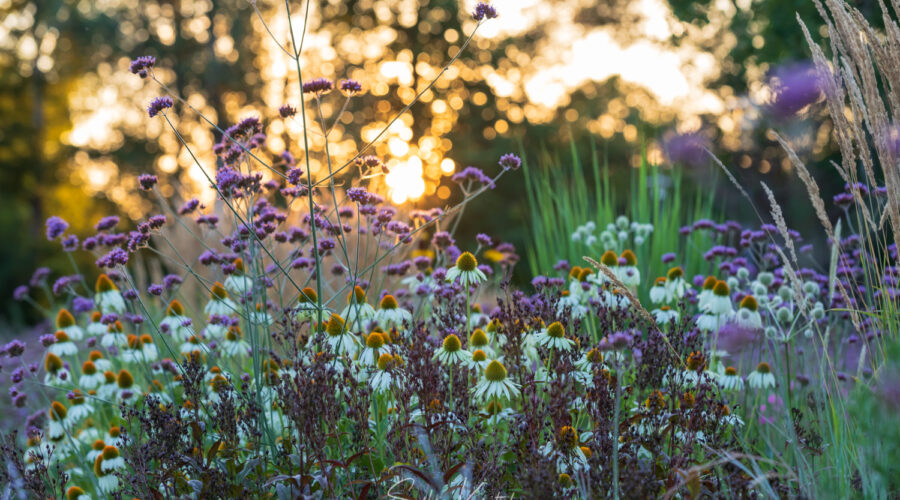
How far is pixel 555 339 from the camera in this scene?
95.2 inches

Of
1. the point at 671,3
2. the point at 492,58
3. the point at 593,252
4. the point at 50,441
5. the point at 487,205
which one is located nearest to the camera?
the point at 50,441

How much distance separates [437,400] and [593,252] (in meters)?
2.74

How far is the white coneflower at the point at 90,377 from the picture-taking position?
3.76m

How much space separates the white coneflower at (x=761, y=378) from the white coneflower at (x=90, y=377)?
123 inches

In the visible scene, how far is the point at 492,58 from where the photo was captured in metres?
20.9

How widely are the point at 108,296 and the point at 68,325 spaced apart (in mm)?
387

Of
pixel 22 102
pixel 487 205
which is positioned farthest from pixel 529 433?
pixel 22 102

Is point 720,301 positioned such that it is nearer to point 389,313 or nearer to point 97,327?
point 389,313

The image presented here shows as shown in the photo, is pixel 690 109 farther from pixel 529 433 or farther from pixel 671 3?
pixel 529 433

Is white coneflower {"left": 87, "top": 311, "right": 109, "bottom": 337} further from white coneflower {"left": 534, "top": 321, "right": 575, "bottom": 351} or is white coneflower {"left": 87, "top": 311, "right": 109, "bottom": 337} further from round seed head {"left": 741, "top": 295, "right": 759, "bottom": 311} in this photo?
round seed head {"left": 741, "top": 295, "right": 759, "bottom": 311}

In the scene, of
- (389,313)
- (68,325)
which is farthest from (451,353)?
(68,325)

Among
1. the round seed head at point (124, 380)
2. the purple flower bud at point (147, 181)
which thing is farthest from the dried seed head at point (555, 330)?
the round seed head at point (124, 380)

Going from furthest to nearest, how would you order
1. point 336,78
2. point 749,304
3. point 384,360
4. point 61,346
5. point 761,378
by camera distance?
point 336,78
point 61,346
point 761,378
point 749,304
point 384,360

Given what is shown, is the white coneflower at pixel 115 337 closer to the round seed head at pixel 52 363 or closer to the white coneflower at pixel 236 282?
the round seed head at pixel 52 363
